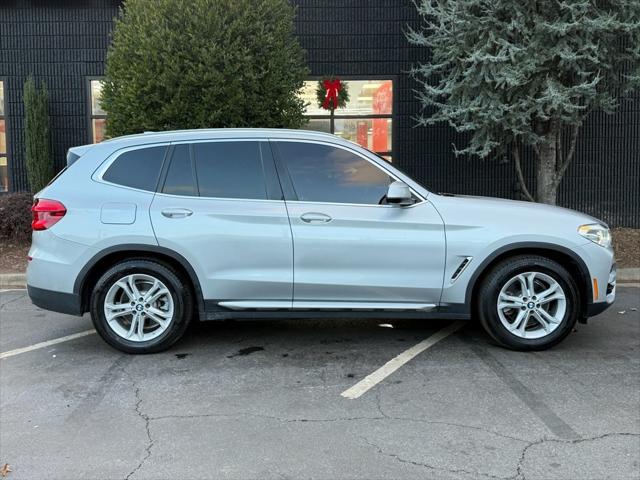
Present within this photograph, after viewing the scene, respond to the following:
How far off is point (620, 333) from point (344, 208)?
9.75 ft

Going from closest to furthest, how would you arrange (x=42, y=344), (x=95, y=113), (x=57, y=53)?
(x=42, y=344) < (x=57, y=53) < (x=95, y=113)

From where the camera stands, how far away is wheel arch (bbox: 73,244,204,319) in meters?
4.88

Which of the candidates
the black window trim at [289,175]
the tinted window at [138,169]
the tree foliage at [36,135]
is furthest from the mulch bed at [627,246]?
the tree foliage at [36,135]

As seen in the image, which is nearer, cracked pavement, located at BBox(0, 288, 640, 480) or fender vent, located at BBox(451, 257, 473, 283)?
cracked pavement, located at BBox(0, 288, 640, 480)

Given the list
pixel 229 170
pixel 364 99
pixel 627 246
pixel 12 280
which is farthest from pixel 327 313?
pixel 364 99

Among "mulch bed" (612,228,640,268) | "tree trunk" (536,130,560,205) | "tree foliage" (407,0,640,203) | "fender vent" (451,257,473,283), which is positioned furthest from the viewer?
"tree trunk" (536,130,560,205)

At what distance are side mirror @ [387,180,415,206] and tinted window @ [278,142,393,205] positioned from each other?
13 centimetres

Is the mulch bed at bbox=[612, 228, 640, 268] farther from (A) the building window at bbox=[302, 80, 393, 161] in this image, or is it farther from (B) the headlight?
(A) the building window at bbox=[302, 80, 393, 161]

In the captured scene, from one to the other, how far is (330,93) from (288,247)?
663 centimetres

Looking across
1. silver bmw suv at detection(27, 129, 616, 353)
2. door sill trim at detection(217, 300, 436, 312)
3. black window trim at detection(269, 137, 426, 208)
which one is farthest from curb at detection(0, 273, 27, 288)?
black window trim at detection(269, 137, 426, 208)

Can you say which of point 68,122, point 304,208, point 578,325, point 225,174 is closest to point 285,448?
point 304,208

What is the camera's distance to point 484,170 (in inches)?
441

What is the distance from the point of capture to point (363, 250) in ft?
15.9

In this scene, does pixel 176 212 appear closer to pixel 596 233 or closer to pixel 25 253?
pixel 596 233
